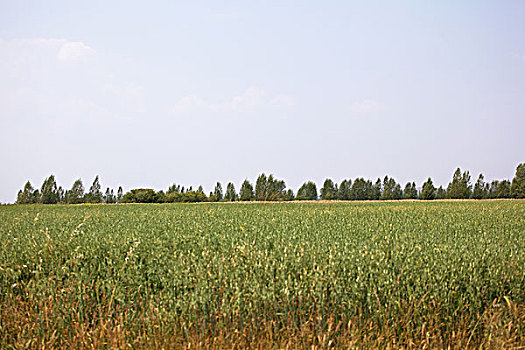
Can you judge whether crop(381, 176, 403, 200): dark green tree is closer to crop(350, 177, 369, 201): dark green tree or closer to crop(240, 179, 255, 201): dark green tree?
crop(350, 177, 369, 201): dark green tree

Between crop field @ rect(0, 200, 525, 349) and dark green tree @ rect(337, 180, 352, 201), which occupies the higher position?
dark green tree @ rect(337, 180, 352, 201)

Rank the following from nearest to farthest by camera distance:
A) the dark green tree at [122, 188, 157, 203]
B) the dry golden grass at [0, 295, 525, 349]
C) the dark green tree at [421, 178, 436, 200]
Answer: the dry golden grass at [0, 295, 525, 349]
the dark green tree at [122, 188, 157, 203]
the dark green tree at [421, 178, 436, 200]

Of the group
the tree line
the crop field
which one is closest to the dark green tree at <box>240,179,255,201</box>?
the tree line

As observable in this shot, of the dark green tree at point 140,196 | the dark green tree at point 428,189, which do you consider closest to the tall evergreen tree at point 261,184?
the dark green tree at point 140,196

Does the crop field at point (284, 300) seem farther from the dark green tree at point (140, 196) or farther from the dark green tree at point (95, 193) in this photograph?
the dark green tree at point (95, 193)

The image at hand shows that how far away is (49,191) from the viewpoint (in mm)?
52312

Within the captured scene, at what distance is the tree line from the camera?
4831 cm

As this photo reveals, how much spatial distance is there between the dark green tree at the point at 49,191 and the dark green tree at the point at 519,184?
2713 inches

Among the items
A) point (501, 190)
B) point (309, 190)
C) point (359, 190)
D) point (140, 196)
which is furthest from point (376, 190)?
point (140, 196)

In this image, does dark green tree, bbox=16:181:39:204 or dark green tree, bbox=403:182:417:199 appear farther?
dark green tree, bbox=403:182:417:199

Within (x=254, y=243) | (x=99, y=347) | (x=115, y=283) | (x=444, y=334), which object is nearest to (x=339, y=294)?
(x=444, y=334)

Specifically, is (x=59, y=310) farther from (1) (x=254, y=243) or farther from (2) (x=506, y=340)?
(2) (x=506, y=340)

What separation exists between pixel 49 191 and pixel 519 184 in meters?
70.4

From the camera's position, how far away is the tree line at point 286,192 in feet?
159
